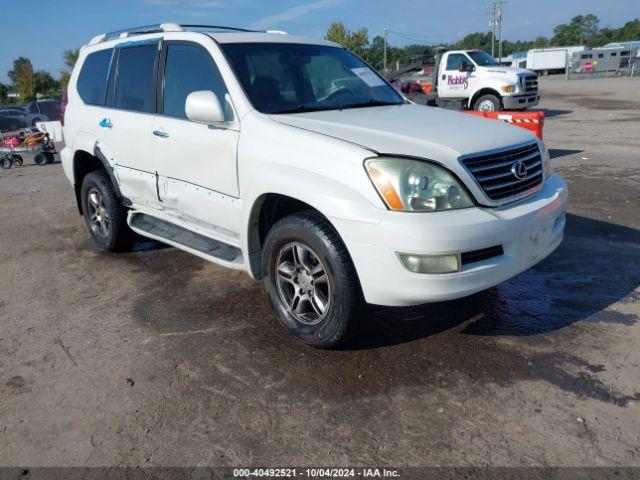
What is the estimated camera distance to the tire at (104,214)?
17.0 feet

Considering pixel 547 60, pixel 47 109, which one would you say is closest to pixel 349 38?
pixel 547 60

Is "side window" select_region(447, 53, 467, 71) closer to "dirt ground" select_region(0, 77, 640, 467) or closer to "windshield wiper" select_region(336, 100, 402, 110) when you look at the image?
"dirt ground" select_region(0, 77, 640, 467)

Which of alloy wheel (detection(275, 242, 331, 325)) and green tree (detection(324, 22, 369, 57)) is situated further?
green tree (detection(324, 22, 369, 57))

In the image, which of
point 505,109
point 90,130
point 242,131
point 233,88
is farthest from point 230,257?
point 505,109

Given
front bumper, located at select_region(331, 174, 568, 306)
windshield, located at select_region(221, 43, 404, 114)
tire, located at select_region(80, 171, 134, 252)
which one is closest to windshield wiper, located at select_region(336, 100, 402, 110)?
windshield, located at select_region(221, 43, 404, 114)

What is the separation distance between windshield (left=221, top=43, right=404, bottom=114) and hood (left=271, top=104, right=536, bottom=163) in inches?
9.2

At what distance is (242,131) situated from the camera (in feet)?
11.8

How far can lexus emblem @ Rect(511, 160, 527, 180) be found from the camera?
127 inches

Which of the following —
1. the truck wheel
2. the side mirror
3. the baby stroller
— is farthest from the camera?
the truck wheel

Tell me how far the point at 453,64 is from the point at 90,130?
1394 centimetres

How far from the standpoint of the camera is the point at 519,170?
326 centimetres

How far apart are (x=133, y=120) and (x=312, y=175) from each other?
2.25 meters

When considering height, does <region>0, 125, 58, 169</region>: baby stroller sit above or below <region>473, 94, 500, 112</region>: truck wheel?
below

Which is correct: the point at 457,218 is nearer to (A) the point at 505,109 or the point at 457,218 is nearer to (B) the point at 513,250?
(B) the point at 513,250
